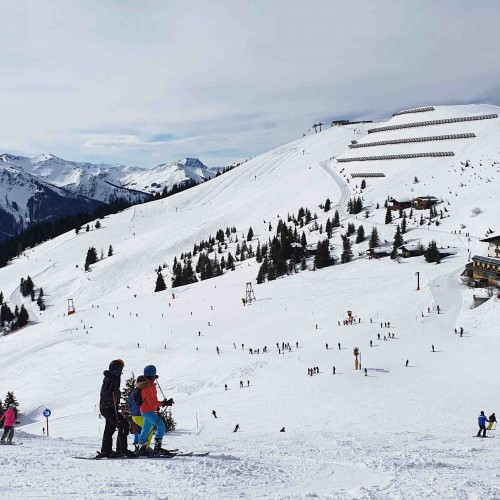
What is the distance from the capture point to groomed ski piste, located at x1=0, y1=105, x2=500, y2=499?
8.49 metres

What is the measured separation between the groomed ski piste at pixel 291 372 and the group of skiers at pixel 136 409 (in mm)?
601

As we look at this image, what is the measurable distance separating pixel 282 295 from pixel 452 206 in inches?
1747

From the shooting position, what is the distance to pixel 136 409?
9703 millimetres

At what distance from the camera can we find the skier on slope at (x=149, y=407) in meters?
9.14

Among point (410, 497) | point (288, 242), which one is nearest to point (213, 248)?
point (288, 242)

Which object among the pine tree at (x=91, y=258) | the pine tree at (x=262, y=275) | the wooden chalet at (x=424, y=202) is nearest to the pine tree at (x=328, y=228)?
the wooden chalet at (x=424, y=202)

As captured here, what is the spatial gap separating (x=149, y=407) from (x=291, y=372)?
23.9 meters

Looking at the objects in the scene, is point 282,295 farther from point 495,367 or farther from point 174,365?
point 495,367

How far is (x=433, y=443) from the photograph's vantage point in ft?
47.7

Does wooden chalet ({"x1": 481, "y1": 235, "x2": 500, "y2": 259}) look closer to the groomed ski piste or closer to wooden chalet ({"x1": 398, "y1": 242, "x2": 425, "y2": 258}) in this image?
the groomed ski piste

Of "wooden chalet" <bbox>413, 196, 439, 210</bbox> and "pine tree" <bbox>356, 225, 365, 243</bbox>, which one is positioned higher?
"wooden chalet" <bbox>413, 196, 439, 210</bbox>

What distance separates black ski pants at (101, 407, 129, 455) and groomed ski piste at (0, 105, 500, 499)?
21.9 inches

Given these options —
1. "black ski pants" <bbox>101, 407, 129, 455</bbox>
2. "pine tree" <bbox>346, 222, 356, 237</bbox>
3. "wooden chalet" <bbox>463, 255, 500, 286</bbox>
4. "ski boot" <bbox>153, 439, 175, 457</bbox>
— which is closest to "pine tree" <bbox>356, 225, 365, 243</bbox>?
"pine tree" <bbox>346, 222, 356, 237</bbox>

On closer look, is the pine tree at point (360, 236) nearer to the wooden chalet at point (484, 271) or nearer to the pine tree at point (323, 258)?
the pine tree at point (323, 258)
